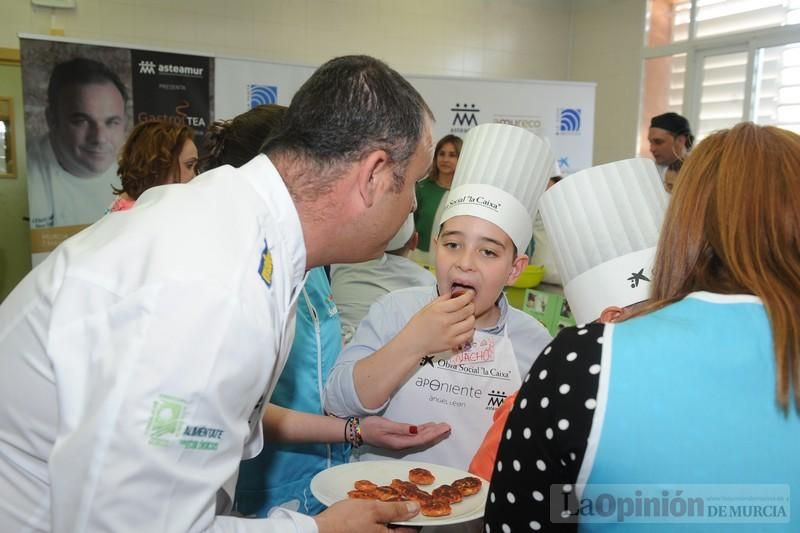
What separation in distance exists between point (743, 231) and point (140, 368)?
2.56ft

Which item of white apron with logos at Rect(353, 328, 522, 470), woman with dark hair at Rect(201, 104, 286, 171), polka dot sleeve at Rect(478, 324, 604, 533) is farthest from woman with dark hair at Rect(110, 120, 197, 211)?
polka dot sleeve at Rect(478, 324, 604, 533)

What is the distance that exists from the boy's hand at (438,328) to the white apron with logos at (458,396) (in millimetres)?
256

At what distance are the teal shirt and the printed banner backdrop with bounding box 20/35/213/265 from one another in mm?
3123

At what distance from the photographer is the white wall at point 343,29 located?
498cm

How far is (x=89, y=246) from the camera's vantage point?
2.89ft

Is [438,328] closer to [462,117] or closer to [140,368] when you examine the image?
[140,368]

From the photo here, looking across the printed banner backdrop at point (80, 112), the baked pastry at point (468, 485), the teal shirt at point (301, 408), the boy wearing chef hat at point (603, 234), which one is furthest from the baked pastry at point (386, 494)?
the printed banner backdrop at point (80, 112)

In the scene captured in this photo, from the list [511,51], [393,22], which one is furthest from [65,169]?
[511,51]

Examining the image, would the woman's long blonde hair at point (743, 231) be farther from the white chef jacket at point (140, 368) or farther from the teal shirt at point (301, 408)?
the teal shirt at point (301, 408)

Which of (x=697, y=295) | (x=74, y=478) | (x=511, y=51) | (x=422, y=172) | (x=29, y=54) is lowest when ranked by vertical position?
(x=74, y=478)

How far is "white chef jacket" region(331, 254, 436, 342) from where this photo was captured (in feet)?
9.04

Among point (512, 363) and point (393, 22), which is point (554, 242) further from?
point (393, 22)

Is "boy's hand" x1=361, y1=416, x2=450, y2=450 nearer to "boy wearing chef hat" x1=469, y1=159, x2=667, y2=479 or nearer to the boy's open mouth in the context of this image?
"boy wearing chef hat" x1=469, y1=159, x2=667, y2=479

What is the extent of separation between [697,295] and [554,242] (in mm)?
673
